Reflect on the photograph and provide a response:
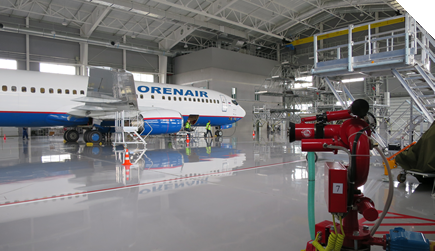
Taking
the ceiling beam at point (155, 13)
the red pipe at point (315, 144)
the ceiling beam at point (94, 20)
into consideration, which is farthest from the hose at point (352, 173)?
the ceiling beam at point (94, 20)

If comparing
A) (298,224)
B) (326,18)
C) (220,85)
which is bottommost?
(298,224)

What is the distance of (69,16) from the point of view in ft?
75.3

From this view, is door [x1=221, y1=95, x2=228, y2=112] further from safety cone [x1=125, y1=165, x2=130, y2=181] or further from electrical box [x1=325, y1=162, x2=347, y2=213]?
electrical box [x1=325, y1=162, x2=347, y2=213]

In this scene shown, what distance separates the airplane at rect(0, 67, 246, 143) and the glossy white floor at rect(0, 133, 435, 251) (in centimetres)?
522

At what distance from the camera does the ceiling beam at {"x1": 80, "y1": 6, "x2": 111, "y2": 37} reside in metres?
21.3

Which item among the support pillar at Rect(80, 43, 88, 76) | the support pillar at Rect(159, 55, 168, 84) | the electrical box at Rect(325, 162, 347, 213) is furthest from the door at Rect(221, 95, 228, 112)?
the electrical box at Rect(325, 162, 347, 213)

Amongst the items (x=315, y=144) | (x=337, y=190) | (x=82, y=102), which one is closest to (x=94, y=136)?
(x=82, y=102)

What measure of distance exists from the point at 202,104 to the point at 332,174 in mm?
16576

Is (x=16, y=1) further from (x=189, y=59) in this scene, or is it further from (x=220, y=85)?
(x=220, y=85)

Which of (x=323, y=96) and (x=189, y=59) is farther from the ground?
(x=189, y=59)

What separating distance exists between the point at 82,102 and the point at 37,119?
12.0ft

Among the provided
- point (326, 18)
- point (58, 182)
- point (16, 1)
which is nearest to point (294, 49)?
point (326, 18)

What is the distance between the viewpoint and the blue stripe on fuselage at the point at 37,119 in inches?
498

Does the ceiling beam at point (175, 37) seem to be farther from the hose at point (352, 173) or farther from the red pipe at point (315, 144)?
the hose at point (352, 173)
